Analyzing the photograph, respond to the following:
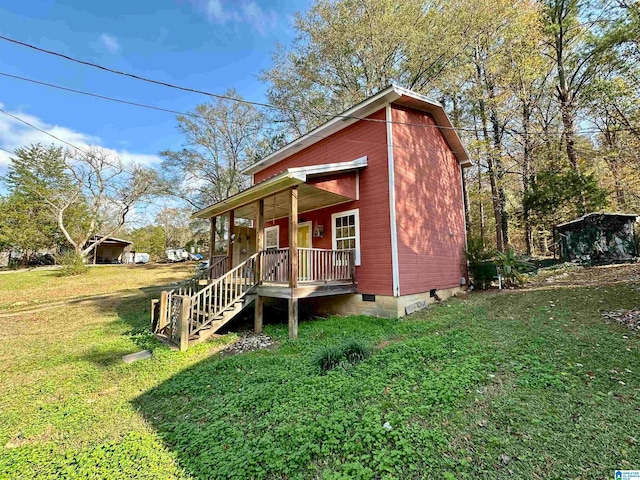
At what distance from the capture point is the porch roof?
6.58 metres

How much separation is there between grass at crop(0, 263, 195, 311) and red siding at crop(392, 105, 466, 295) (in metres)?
15.1

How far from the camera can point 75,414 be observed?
12.0 feet

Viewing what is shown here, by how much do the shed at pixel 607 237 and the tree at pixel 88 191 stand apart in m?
28.5

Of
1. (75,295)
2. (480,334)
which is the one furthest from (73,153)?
(480,334)

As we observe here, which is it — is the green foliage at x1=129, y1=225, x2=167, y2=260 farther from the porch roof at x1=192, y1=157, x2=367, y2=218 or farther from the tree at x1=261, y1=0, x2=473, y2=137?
the porch roof at x1=192, y1=157, x2=367, y2=218

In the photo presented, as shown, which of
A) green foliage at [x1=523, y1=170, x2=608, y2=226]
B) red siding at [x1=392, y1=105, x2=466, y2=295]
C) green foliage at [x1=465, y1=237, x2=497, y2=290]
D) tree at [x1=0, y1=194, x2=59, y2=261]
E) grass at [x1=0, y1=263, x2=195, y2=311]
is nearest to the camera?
red siding at [x1=392, y1=105, x2=466, y2=295]

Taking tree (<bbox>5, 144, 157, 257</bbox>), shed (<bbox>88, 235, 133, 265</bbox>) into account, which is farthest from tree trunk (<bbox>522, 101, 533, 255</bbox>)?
shed (<bbox>88, 235, 133, 265</bbox>)

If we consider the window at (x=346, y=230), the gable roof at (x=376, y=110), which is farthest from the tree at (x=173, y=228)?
the window at (x=346, y=230)

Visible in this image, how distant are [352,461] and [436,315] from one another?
5.48 metres

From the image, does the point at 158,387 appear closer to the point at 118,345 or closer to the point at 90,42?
the point at 118,345

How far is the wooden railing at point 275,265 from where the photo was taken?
723cm

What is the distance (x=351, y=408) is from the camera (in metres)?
3.30

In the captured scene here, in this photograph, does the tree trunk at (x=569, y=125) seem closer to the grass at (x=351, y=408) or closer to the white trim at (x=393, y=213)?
the white trim at (x=393, y=213)

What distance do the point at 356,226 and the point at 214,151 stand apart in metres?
18.9
